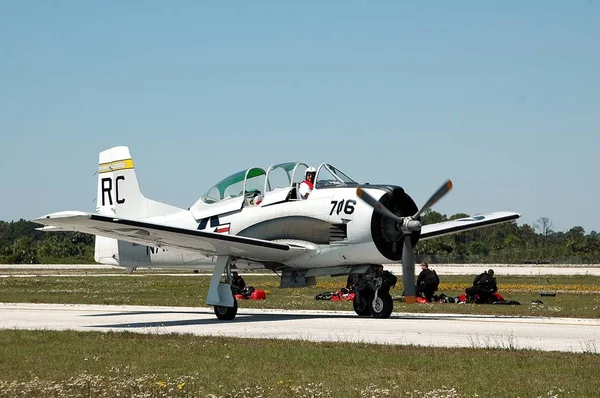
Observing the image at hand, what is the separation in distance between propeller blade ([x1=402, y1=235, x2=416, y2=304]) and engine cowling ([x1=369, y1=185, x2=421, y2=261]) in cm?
15

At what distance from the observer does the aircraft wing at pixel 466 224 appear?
24.7m

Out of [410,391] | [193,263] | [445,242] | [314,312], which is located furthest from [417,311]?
[445,242]

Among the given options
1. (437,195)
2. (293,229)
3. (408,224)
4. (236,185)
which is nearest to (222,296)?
(293,229)

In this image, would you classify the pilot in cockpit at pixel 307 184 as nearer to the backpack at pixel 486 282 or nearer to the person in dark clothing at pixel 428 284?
the backpack at pixel 486 282

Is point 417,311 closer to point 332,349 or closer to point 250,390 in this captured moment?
point 332,349

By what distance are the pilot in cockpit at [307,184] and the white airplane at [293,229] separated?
0.32 feet

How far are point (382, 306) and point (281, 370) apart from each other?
Answer: 10.0m

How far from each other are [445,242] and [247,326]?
11668 cm

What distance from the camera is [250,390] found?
35.9 ft

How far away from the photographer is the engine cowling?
21.5 meters

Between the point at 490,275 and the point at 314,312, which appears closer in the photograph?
the point at 314,312

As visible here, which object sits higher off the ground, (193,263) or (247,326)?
(193,263)

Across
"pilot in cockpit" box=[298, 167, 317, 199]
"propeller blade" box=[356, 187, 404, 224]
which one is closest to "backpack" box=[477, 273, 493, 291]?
"propeller blade" box=[356, 187, 404, 224]

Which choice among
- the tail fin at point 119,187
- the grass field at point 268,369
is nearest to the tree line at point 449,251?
the tail fin at point 119,187
